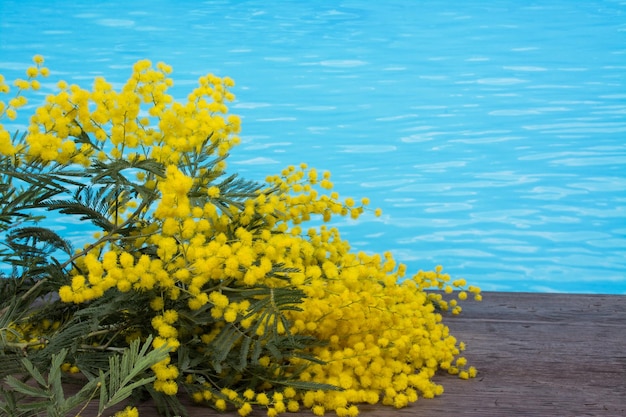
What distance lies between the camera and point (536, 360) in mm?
1475

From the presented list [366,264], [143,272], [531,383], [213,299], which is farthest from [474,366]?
[143,272]

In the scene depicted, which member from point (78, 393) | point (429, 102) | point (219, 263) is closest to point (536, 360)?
point (219, 263)

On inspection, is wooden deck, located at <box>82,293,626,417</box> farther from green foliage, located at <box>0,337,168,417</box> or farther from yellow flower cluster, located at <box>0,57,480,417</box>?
green foliage, located at <box>0,337,168,417</box>

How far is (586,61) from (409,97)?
3.57 ft

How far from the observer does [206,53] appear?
4.84 metres

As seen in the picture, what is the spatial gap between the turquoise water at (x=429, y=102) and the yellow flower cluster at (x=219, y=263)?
8.76 feet

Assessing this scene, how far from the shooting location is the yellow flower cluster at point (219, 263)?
1053 millimetres

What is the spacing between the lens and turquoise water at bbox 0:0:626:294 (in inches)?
160

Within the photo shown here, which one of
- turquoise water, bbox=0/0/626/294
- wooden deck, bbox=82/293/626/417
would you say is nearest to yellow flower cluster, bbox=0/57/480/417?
wooden deck, bbox=82/293/626/417

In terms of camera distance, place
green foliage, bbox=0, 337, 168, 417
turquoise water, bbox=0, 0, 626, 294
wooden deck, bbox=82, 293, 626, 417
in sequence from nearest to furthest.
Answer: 1. green foliage, bbox=0, 337, 168, 417
2. wooden deck, bbox=82, 293, 626, 417
3. turquoise water, bbox=0, 0, 626, 294

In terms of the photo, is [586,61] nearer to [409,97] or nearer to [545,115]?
[545,115]

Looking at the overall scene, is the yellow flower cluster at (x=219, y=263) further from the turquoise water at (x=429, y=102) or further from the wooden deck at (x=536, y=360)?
the turquoise water at (x=429, y=102)

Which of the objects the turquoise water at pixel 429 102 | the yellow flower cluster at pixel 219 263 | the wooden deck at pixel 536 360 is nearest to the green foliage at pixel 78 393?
the yellow flower cluster at pixel 219 263

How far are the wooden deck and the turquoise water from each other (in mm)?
2076
